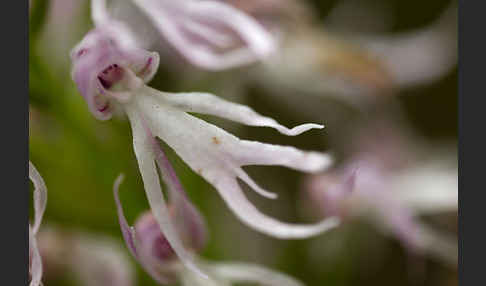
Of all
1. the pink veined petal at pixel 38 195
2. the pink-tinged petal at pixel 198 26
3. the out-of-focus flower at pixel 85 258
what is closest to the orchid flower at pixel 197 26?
the pink-tinged petal at pixel 198 26

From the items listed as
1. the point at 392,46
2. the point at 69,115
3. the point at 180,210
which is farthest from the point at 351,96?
the point at 180,210

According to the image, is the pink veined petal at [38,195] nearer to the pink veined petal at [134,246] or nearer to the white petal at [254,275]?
the pink veined petal at [134,246]

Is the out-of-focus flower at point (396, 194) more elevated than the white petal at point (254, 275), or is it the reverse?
the out-of-focus flower at point (396, 194)

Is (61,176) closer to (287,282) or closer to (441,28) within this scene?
(287,282)

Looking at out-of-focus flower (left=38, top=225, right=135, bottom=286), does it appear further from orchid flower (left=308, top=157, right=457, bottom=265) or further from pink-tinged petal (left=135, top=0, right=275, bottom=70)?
pink-tinged petal (left=135, top=0, right=275, bottom=70)

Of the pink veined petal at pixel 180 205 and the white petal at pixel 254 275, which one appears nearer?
the pink veined petal at pixel 180 205

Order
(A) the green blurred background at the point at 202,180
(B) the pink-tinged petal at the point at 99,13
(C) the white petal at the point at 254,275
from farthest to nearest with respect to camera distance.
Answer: (A) the green blurred background at the point at 202,180 → (C) the white petal at the point at 254,275 → (B) the pink-tinged petal at the point at 99,13

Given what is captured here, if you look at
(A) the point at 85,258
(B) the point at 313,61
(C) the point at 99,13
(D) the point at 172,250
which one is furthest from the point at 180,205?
(B) the point at 313,61
